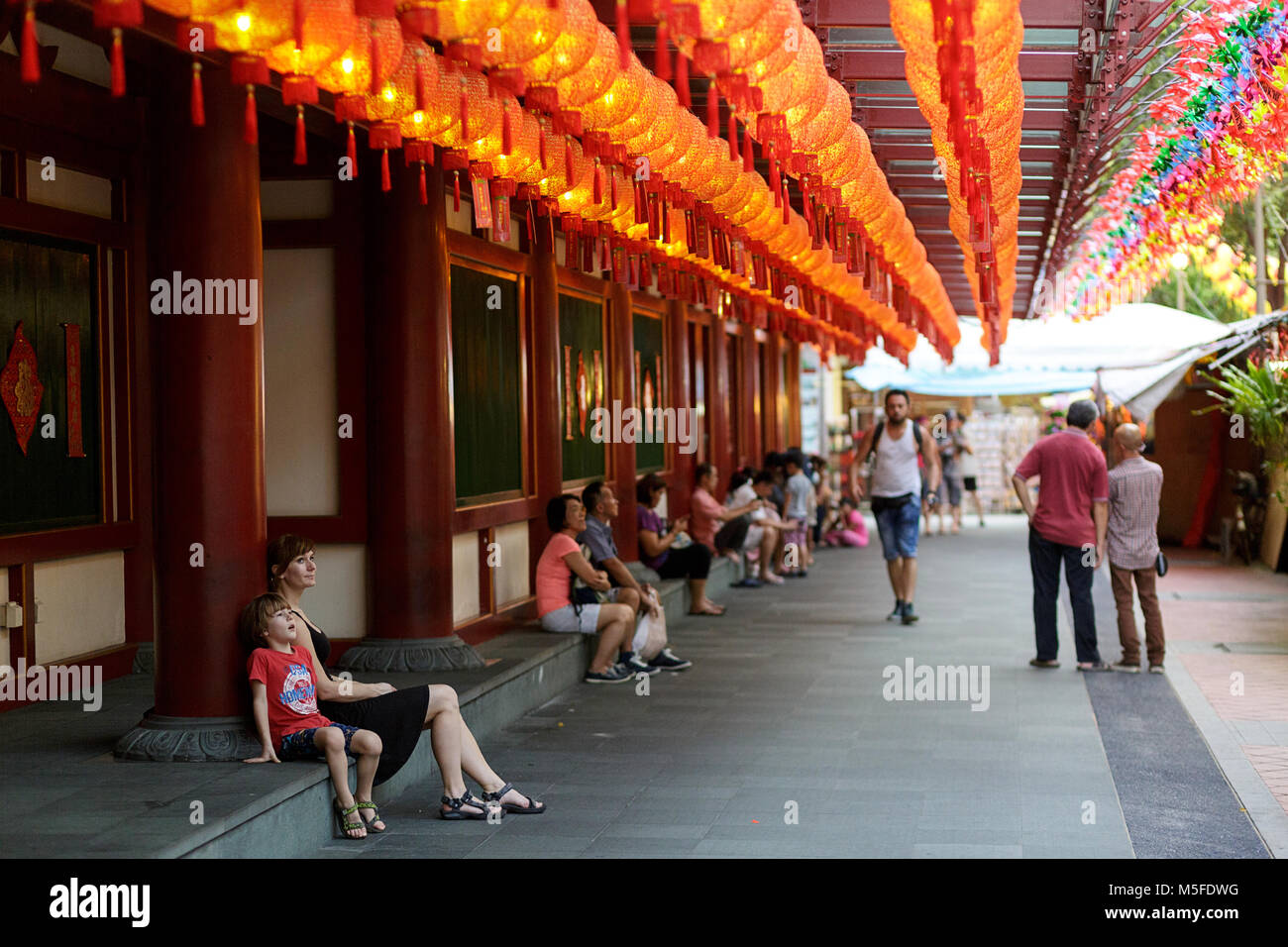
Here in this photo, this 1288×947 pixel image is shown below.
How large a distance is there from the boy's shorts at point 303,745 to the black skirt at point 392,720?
0.37 ft

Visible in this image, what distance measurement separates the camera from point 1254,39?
340 inches

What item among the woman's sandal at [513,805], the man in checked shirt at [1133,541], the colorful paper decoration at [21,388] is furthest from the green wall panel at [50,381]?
the man in checked shirt at [1133,541]

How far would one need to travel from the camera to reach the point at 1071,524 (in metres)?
10.1

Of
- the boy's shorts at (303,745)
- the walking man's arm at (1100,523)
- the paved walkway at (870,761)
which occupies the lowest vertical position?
the paved walkway at (870,761)

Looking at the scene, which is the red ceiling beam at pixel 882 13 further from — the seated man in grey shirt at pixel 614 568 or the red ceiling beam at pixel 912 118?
the seated man in grey shirt at pixel 614 568

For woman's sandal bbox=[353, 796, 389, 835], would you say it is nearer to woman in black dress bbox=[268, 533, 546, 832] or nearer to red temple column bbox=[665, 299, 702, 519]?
woman in black dress bbox=[268, 533, 546, 832]

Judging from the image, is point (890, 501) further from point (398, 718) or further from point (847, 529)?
point (847, 529)

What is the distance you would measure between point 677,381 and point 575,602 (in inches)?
268

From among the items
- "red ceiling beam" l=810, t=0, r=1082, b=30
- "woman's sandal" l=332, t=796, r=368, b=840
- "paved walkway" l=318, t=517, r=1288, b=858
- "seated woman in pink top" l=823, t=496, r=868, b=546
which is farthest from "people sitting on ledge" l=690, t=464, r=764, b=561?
"woman's sandal" l=332, t=796, r=368, b=840

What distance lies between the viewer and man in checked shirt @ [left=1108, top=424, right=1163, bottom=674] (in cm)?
993

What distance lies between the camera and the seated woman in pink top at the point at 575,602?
977cm

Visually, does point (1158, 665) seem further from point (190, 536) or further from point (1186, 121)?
point (190, 536)

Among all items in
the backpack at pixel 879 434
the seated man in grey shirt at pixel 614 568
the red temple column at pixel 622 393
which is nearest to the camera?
the seated man in grey shirt at pixel 614 568
